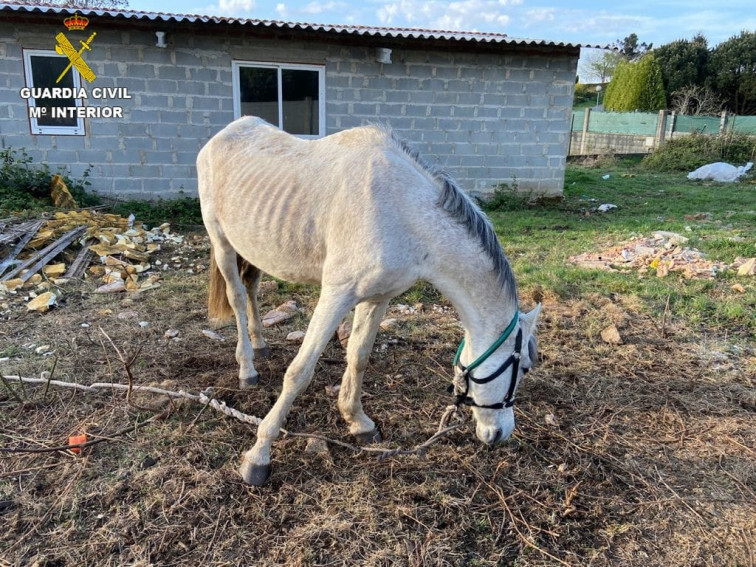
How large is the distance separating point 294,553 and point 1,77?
908 cm

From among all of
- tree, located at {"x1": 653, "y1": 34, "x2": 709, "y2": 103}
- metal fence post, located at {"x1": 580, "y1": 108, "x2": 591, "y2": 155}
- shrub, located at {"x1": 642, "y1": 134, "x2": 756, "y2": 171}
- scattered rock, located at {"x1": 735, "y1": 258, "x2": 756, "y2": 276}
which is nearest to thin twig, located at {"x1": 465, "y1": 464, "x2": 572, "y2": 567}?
scattered rock, located at {"x1": 735, "y1": 258, "x2": 756, "y2": 276}

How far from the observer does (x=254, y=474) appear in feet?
8.38

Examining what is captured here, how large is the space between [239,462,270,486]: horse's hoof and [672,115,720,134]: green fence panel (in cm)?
2051

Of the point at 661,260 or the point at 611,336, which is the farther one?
the point at 661,260

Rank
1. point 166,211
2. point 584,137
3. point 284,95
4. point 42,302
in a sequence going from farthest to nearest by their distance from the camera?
point 584,137 < point 284,95 < point 166,211 < point 42,302

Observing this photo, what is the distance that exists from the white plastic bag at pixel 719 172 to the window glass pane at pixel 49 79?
51.3 ft

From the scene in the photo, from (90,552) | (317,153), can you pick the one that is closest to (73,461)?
(90,552)

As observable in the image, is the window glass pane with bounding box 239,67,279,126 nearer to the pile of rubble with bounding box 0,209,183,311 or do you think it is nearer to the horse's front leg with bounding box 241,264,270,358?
the pile of rubble with bounding box 0,209,183,311

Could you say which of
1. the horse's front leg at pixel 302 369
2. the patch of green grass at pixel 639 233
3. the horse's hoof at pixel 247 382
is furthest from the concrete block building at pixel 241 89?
the horse's front leg at pixel 302 369

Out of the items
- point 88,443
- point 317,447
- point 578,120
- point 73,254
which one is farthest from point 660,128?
point 88,443

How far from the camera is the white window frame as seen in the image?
7.87 metres

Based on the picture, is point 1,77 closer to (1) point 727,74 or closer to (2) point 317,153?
(2) point 317,153

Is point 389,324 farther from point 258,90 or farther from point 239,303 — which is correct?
point 258,90

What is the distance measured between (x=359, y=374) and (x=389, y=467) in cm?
55
